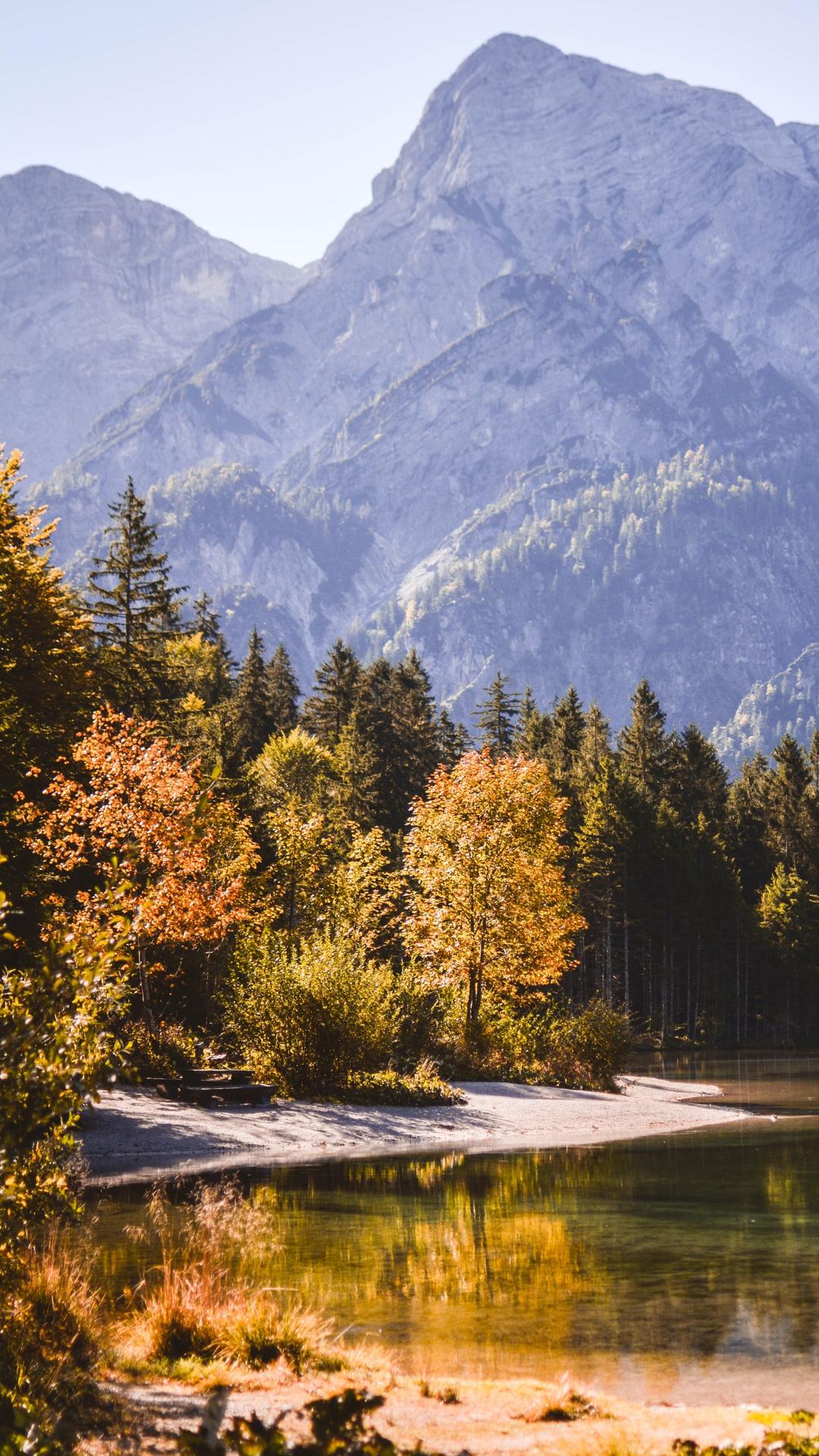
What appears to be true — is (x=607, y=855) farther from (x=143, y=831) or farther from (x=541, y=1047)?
(x=143, y=831)

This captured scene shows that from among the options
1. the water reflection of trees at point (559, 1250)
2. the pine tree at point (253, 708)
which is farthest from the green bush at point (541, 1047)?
the pine tree at point (253, 708)

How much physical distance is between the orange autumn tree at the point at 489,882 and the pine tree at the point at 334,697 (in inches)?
2433

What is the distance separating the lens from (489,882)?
157 ft

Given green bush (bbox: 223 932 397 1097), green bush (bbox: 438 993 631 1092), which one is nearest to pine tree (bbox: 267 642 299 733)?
green bush (bbox: 438 993 631 1092)

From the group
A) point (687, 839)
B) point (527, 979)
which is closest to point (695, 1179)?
point (527, 979)

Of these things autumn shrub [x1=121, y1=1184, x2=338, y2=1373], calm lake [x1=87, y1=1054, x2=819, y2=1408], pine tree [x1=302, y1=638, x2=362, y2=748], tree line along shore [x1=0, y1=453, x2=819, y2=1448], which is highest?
pine tree [x1=302, y1=638, x2=362, y2=748]

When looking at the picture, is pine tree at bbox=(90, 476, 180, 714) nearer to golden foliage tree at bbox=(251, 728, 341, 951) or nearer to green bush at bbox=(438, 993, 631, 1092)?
golden foliage tree at bbox=(251, 728, 341, 951)

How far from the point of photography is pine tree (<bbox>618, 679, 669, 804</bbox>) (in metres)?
116

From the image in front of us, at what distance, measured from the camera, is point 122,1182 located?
75.9ft

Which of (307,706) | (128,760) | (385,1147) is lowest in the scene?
(385,1147)

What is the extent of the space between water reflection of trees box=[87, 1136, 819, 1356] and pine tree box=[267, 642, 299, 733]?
83849mm

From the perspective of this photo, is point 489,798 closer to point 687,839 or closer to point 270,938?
point 270,938

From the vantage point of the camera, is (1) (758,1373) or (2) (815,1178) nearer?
(1) (758,1373)

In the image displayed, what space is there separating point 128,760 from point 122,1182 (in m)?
17.0
